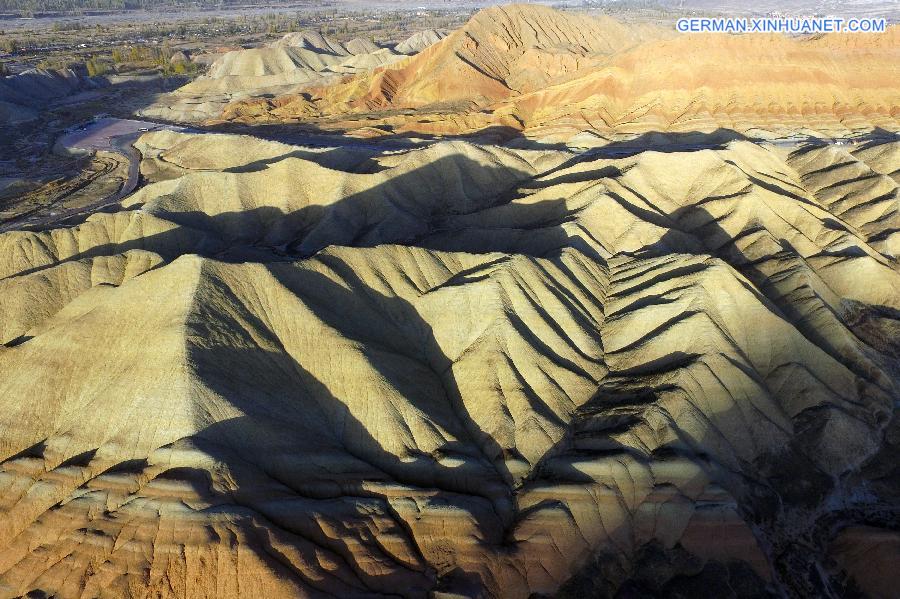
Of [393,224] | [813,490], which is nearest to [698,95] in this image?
[393,224]

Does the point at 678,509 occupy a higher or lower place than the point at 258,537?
lower

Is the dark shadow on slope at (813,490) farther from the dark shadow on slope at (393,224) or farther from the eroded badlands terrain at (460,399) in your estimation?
the dark shadow on slope at (393,224)

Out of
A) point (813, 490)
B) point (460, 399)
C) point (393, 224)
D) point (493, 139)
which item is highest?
point (493, 139)

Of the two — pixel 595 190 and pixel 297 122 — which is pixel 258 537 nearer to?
pixel 595 190

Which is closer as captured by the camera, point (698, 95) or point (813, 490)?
Answer: point (813, 490)

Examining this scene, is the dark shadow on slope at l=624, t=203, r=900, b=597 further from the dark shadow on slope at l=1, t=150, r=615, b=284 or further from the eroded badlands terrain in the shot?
the dark shadow on slope at l=1, t=150, r=615, b=284

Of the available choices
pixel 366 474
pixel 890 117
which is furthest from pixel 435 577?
pixel 890 117

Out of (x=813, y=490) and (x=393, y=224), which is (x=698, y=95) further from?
(x=813, y=490)

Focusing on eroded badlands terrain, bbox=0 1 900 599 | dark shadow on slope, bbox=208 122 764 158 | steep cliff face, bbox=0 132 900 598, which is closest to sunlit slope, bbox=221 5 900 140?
dark shadow on slope, bbox=208 122 764 158

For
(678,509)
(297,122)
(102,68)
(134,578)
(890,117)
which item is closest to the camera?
(134,578)
